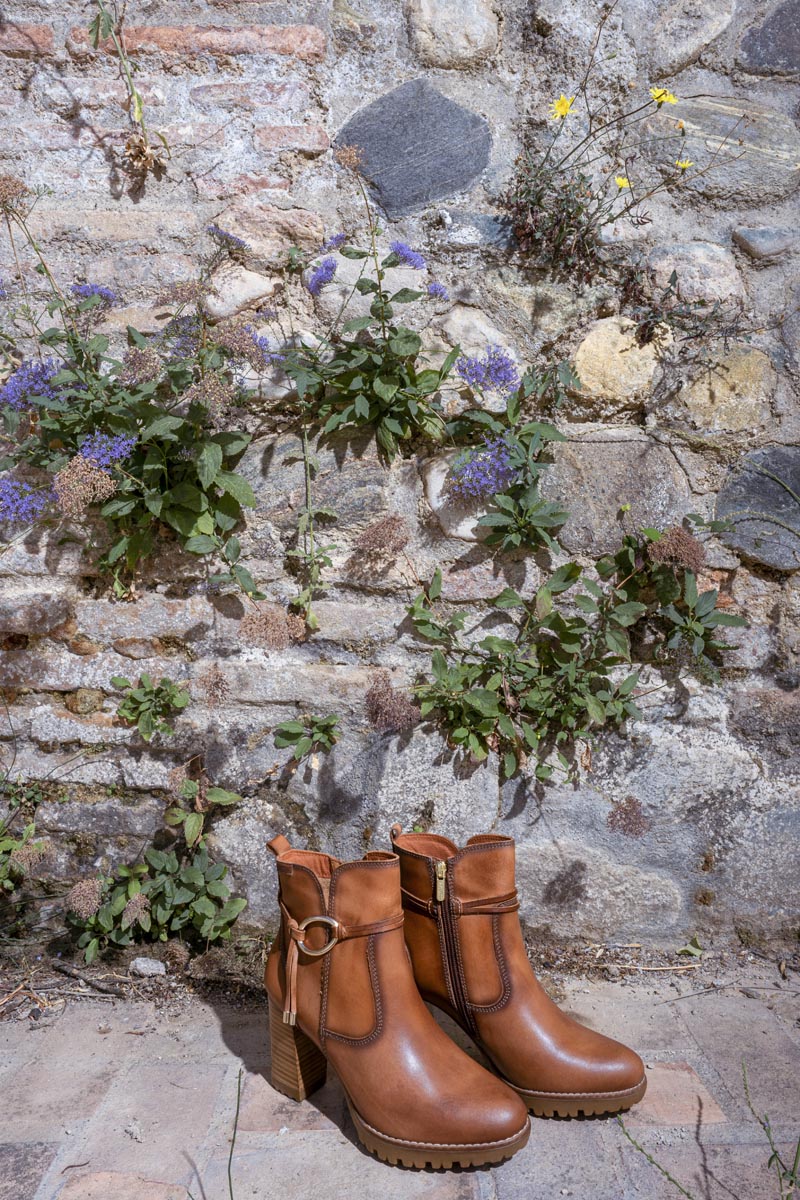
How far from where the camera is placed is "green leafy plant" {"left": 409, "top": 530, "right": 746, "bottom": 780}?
1.95 meters

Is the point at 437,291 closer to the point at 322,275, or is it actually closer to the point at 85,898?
the point at 322,275

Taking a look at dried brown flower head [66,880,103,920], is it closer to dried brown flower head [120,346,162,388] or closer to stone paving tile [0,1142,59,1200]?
stone paving tile [0,1142,59,1200]

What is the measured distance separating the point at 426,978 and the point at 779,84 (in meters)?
2.27

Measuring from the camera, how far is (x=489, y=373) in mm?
1955

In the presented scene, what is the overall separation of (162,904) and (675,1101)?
120 cm

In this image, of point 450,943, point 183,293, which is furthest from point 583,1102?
point 183,293

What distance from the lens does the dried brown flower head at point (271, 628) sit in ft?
6.39

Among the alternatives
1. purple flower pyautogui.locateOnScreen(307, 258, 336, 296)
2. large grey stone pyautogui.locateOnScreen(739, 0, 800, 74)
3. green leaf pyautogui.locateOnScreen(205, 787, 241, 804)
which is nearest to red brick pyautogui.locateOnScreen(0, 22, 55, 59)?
purple flower pyautogui.locateOnScreen(307, 258, 336, 296)

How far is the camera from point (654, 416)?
202cm

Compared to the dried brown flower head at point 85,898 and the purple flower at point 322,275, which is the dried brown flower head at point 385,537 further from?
the dried brown flower head at point 85,898

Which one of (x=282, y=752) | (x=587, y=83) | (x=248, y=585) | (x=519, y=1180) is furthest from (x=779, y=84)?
(x=519, y=1180)

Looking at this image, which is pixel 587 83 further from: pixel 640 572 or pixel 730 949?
pixel 730 949

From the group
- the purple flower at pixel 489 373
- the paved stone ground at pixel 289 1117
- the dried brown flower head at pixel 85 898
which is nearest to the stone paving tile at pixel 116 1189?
the paved stone ground at pixel 289 1117

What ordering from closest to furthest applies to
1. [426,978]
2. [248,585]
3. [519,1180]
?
1. [519,1180]
2. [426,978]
3. [248,585]
